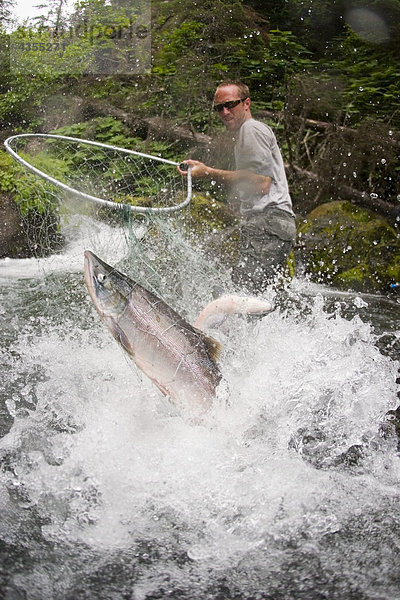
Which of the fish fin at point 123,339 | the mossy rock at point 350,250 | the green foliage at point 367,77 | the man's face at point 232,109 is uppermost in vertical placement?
the man's face at point 232,109

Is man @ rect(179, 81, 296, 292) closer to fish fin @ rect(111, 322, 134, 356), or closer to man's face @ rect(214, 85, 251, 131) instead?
man's face @ rect(214, 85, 251, 131)

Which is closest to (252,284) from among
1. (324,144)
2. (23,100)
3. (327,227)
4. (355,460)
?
(355,460)

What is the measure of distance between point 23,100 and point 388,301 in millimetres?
9981

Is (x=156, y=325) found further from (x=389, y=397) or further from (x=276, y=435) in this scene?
(x=389, y=397)

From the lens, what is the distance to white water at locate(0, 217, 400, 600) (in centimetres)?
220

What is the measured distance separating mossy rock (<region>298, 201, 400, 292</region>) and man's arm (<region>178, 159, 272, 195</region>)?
4.75m

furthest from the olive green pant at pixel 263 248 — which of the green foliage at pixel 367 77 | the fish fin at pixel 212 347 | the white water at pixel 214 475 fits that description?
the green foliage at pixel 367 77

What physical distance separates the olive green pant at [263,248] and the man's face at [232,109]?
68 cm

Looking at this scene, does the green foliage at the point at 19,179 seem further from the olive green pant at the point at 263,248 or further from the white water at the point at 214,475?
the olive green pant at the point at 263,248

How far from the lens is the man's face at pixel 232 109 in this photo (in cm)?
415

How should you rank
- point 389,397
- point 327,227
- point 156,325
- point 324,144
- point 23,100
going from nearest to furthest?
point 156,325, point 389,397, point 327,227, point 324,144, point 23,100

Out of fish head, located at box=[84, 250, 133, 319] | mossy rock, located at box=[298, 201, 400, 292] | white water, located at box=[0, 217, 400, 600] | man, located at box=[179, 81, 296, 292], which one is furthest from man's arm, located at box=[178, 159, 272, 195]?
mossy rock, located at box=[298, 201, 400, 292]

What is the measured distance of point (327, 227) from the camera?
920cm

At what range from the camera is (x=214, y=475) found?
9.29ft
